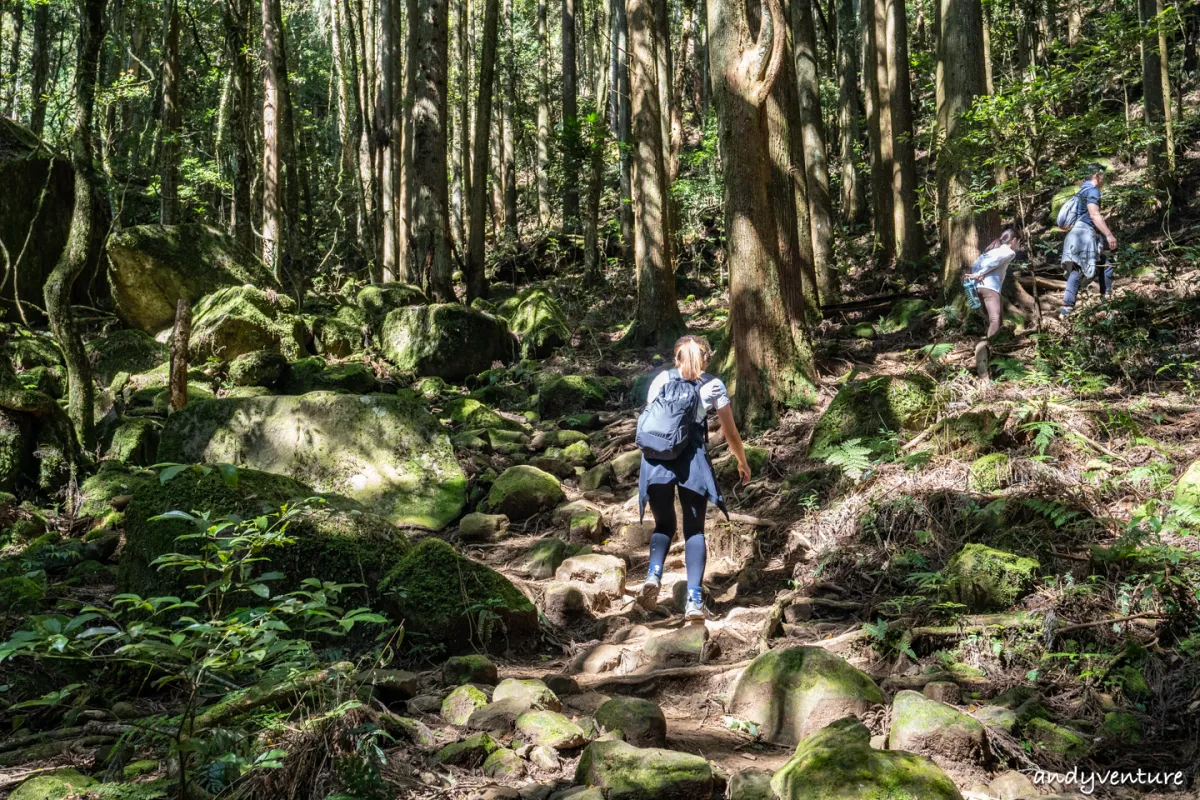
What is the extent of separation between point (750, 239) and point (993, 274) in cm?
342

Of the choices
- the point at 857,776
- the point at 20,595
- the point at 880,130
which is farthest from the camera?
the point at 880,130

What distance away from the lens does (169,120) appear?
642 inches

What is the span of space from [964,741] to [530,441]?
7.02 metres

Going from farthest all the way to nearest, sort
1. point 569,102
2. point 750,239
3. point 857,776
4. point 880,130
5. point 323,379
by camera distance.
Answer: point 569,102
point 880,130
point 323,379
point 750,239
point 857,776

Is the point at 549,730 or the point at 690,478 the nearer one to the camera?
the point at 549,730

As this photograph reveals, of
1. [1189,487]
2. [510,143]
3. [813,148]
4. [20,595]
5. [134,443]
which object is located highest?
[510,143]

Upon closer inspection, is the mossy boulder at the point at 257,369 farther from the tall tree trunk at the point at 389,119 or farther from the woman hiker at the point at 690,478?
the tall tree trunk at the point at 389,119

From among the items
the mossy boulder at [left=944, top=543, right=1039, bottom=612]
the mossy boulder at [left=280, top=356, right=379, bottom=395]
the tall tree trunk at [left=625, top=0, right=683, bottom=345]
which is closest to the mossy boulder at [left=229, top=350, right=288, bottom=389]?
the mossy boulder at [left=280, top=356, right=379, bottom=395]

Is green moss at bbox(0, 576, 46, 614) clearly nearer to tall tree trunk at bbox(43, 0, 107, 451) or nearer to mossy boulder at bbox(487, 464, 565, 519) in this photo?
tall tree trunk at bbox(43, 0, 107, 451)

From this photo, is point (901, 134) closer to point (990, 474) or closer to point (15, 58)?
point (990, 474)

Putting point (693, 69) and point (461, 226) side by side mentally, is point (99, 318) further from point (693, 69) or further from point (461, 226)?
point (693, 69)

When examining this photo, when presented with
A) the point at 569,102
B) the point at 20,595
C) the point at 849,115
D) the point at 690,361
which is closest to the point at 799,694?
the point at 690,361

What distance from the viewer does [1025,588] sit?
14.4 ft

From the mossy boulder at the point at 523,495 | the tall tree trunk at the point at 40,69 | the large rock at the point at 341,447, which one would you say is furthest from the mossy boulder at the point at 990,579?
the tall tree trunk at the point at 40,69
